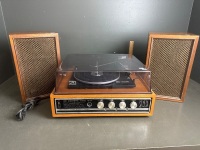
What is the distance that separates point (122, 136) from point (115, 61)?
1.22 feet

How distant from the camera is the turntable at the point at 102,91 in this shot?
0.64 metres

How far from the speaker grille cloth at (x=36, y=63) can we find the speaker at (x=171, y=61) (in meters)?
0.47

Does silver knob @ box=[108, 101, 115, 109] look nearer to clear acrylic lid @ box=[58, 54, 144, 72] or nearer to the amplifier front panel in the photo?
the amplifier front panel

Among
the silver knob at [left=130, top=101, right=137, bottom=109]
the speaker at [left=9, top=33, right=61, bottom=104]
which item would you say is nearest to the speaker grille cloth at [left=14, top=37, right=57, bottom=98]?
the speaker at [left=9, top=33, right=61, bottom=104]

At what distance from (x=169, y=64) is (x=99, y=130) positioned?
17.5 inches

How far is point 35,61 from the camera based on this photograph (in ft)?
2.40

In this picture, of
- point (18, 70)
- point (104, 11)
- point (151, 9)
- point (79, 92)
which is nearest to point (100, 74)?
point (79, 92)

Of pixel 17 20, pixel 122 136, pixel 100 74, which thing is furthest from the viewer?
pixel 17 20

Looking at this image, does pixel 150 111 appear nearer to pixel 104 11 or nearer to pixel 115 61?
pixel 115 61

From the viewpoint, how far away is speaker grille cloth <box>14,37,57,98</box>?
0.70 metres

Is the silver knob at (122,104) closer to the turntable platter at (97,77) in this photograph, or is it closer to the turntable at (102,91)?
the turntable at (102,91)

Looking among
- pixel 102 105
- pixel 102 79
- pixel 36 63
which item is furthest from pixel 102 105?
pixel 36 63

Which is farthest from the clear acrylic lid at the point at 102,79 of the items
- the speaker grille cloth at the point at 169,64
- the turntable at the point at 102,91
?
the speaker grille cloth at the point at 169,64

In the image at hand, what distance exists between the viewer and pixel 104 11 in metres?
0.97
